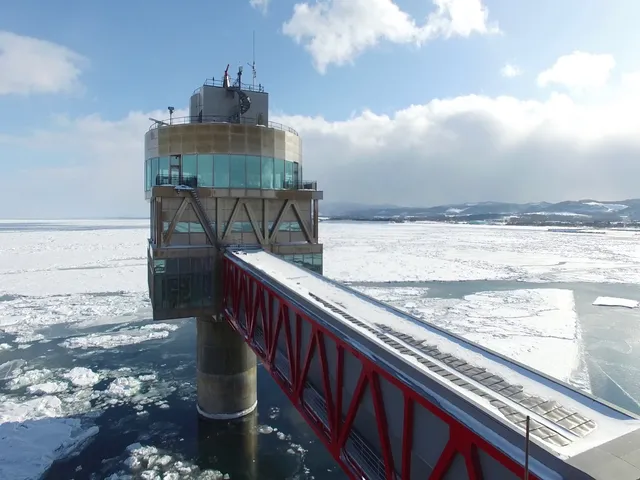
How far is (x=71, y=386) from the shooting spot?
84.0 feet

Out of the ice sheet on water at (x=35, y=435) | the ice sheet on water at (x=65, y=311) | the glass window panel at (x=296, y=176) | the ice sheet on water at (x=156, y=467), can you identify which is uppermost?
the glass window panel at (x=296, y=176)

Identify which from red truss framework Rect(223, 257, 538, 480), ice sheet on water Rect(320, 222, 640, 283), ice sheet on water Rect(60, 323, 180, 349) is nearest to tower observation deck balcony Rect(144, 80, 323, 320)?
red truss framework Rect(223, 257, 538, 480)

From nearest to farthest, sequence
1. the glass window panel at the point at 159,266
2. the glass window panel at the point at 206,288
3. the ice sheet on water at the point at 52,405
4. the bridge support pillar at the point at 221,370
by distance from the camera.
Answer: the ice sheet on water at the point at 52,405 < the glass window panel at the point at 159,266 < the glass window panel at the point at 206,288 < the bridge support pillar at the point at 221,370

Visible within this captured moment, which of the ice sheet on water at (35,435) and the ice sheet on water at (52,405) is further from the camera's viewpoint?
the ice sheet on water at (52,405)

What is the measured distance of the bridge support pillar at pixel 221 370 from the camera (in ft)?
77.6

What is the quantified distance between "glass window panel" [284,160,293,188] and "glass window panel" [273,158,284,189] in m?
0.26

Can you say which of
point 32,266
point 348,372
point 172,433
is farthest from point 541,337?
point 32,266

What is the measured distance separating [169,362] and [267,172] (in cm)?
1629

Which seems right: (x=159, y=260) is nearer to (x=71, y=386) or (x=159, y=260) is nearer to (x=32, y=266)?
Result: (x=71, y=386)

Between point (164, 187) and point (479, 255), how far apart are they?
78845mm

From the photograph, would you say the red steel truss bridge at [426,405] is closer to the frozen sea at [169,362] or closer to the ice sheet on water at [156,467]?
the ice sheet on water at [156,467]

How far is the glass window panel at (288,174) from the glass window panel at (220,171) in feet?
11.0

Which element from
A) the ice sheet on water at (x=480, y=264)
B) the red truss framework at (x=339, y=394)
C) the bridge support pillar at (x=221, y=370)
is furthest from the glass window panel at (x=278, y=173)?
the ice sheet on water at (x=480, y=264)

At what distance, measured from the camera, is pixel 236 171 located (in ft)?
73.2
